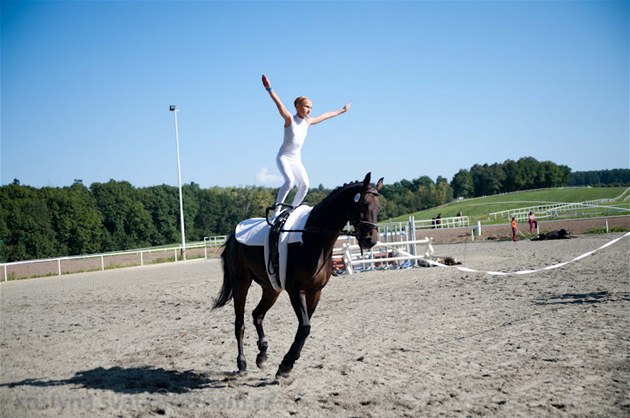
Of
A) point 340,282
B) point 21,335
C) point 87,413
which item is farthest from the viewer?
point 340,282

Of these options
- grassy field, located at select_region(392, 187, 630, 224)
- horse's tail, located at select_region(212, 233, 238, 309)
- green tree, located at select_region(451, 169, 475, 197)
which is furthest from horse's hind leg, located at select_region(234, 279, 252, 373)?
green tree, located at select_region(451, 169, 475, 197)

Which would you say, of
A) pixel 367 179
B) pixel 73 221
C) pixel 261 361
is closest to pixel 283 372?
pixel 261 361

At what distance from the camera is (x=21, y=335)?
10766 millimetres

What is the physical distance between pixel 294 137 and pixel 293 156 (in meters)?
0.28

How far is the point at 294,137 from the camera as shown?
724 centimetres

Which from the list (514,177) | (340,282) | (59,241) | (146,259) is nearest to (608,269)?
(340,282)

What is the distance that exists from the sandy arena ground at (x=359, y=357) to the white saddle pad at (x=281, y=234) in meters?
1.49

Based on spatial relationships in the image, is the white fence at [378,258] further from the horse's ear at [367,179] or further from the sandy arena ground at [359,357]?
the horse's ear at [367,179]

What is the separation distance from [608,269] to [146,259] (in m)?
32.6

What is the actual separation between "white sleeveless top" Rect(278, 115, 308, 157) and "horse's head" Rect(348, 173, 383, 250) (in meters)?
1.39

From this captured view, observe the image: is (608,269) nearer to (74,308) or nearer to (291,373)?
(291,373)

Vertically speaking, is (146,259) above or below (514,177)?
below

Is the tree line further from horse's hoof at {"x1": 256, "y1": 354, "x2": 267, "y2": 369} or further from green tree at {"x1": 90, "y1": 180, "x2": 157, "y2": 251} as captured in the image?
horse's hoof at {"x1": 256, "y1": 354, "x2": 267, "y2": 369}

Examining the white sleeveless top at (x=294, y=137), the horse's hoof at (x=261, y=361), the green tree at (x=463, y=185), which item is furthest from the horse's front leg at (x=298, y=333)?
the green tree at (x=463, y=185)
